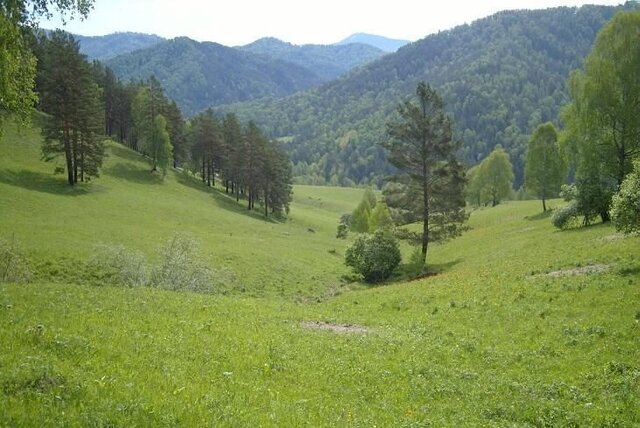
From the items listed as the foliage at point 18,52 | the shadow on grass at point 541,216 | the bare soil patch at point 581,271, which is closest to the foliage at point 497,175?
the shadow on grass at point 541,216

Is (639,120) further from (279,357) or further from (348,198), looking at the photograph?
(348,198)

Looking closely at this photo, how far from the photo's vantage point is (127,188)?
7912 centimetres

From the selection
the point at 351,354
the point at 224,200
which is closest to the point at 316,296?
the point at 351,354

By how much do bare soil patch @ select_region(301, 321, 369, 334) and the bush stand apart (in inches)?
950

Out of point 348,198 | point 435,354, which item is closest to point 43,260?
point 435,354

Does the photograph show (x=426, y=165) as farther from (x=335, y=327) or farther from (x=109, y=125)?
(x=109, y=125)

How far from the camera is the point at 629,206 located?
26.0m

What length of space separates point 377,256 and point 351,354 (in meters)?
30.7

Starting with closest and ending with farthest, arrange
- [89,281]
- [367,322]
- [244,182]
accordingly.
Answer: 1. [367,322]
2. [89,281]
3. [244,182]

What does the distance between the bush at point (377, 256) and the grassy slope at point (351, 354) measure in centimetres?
1380

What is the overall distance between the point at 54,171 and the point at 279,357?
6773 cm

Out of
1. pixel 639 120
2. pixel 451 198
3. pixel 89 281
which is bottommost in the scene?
pixel 89 281

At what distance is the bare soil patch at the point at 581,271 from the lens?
1033 inches

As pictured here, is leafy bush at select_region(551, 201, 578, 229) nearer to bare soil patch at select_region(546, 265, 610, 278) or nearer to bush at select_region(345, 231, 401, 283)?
bush at select_region(345, 231, 401, 283)
